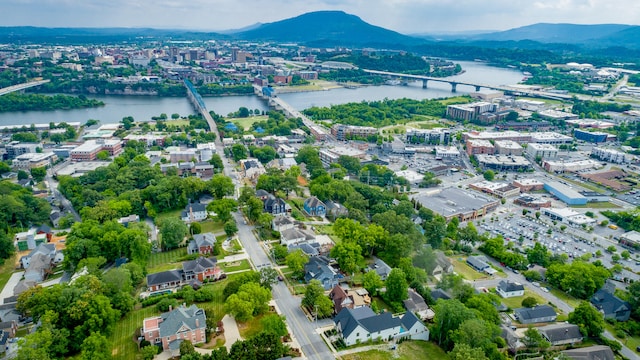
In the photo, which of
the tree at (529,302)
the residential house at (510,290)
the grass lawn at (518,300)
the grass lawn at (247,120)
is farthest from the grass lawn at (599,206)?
the grass lawn at (247,120)

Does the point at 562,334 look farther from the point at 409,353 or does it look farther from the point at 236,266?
the point at 236,266

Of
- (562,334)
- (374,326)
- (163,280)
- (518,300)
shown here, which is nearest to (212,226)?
Answer: (163,280)

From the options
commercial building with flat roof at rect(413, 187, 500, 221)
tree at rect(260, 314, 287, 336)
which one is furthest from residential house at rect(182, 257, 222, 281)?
commercial building with flat roof at rect(413, 187, 500, 221)

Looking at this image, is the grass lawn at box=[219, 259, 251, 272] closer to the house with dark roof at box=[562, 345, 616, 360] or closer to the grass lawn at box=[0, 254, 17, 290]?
the grass lawn at box=[0, 254, 17, 290]

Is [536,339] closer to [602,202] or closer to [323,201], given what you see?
[323,201]

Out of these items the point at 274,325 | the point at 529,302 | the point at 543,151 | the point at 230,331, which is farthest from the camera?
the point at 543,151

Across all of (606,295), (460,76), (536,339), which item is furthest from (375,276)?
Result: (460,76)

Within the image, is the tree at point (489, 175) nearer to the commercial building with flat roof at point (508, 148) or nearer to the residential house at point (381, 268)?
the commercial building with flat roof at point (508, 148)
